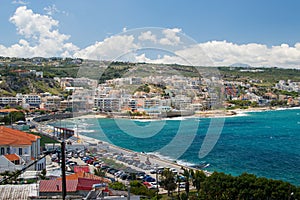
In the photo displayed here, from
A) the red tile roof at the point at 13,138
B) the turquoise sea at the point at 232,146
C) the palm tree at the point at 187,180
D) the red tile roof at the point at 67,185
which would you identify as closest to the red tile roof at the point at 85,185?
the red tile roof at the point at 67,185

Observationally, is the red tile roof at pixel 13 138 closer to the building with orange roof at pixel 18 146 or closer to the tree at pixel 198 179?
the building with orange roof at pixel 18 146

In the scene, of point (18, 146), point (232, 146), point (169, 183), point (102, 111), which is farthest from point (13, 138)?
point (102, 111)

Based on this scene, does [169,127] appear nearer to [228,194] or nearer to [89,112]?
[89,112]

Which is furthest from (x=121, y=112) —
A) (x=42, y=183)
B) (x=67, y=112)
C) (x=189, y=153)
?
(x=42, y=183)

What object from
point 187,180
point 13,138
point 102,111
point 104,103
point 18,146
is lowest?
point 187,180

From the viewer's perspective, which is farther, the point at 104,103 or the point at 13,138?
the point at 104,103

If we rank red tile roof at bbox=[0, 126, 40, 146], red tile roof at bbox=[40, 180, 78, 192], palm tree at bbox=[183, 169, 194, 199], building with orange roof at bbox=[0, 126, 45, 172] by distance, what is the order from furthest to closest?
red tile roof at bbox=[0, 126, 40, 146] → building with orange roof at bbox=[0, 126, 45, 172] → palm tree at bbox=[183, 169, 194, 199] → red tile roof at bbox=[40, 180, 78, 192]

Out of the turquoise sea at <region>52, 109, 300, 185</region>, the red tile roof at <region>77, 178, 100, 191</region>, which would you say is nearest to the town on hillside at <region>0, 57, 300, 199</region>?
the red tile roof at <region>77, 178, 100, 191</region>

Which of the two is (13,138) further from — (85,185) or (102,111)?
(102,111)

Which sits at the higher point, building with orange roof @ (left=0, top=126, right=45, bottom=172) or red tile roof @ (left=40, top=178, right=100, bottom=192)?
red tile roof @ (left=40, top=178, right=100, bottom=192)

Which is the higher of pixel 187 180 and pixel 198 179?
pixel 198 179

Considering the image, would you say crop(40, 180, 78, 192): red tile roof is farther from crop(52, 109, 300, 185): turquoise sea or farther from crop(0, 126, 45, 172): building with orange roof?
crop(52, 109, 300, 185): turquoise sea
